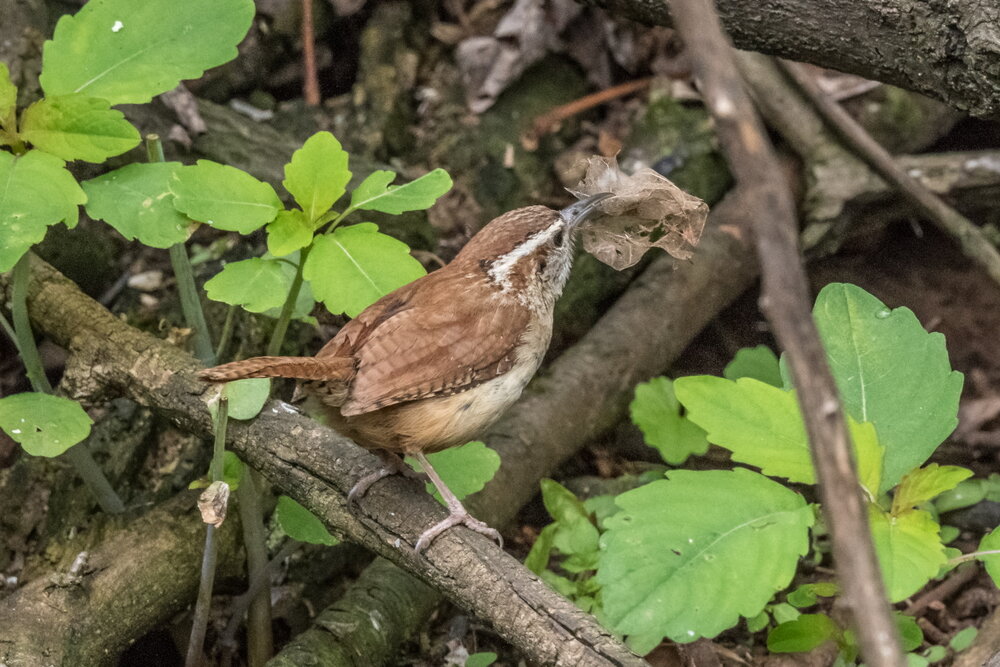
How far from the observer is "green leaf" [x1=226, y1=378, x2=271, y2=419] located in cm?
266

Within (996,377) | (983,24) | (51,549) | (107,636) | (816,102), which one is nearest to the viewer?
(983,24)

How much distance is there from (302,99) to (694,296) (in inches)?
83.1

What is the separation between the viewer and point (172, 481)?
328cm

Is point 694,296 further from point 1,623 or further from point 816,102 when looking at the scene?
point 1,623

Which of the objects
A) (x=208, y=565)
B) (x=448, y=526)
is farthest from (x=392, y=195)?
(x=208, y=565)

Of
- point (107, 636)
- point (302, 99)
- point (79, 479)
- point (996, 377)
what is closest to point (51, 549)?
point (79, 479)

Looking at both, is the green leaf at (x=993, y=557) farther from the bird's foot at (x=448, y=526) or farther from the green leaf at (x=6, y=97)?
the green leaf at (x=6, y=97)

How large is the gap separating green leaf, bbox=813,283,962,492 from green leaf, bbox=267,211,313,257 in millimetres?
1305

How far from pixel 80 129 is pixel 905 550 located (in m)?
2.22

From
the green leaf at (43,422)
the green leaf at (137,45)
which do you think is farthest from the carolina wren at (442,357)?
the green leaf at (137,45)

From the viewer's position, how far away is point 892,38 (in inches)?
105

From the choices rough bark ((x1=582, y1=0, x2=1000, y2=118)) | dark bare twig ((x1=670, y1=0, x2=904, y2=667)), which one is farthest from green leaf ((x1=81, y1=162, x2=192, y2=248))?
dark bare twig ((x1=670, y1=0, x2=904, y2=667))

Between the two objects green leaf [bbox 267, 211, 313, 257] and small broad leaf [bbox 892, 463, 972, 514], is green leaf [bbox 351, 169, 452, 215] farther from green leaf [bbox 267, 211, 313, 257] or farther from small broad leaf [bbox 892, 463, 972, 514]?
small broad leaf [bbox 892, 463, 972, 514]

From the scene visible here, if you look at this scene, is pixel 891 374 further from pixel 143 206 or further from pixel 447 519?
pixel 143 206
